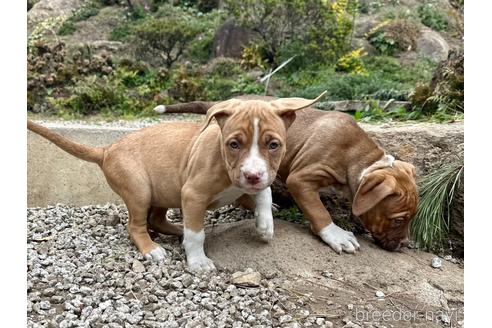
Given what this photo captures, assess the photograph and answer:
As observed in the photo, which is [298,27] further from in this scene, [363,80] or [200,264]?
[200,264]

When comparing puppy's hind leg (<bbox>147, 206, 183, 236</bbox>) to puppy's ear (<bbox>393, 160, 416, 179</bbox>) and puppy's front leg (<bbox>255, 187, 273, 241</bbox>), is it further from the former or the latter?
puppy's ear (<bbox>393, 160, 416, 179</bbox>)

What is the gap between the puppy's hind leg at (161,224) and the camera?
5.66 meters

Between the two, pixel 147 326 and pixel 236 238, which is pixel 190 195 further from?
pixel 147 326

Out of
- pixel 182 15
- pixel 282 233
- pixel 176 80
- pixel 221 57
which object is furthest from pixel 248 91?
pixel 282 233

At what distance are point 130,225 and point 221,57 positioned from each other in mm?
10233

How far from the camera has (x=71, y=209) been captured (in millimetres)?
6641

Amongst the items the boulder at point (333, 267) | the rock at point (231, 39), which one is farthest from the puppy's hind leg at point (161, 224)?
the rock at point (231, 39)

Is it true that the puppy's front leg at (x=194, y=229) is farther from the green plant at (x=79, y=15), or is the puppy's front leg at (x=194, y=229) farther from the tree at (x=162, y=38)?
A: the green plant at (x=79, y=15)

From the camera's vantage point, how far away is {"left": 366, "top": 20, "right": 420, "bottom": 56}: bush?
16.0 m

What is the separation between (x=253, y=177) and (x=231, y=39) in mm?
11994

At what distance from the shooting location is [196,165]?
190 inches

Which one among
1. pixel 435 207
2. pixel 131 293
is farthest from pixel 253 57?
pixel 131 293

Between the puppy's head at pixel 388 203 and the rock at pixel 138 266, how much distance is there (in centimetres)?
179

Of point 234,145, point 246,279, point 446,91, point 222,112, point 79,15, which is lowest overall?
point 79,15
